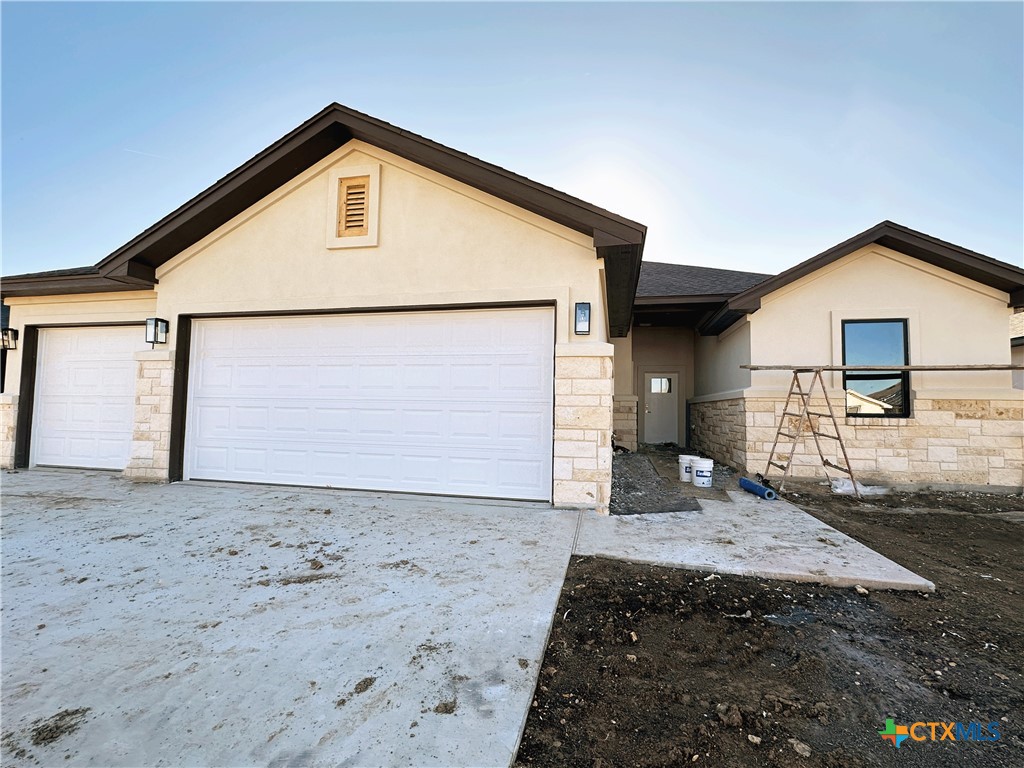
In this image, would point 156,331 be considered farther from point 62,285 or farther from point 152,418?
point 62,285

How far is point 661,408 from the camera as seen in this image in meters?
13.5

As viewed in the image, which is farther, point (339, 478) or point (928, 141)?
point (928, 141)

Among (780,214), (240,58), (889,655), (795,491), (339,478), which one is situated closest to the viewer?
(889,655)

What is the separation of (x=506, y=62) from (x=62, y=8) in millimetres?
7887

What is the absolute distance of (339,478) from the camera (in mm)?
6086

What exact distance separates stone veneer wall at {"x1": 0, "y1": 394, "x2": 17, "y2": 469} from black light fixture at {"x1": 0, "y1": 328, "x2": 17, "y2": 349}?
36.2 inches

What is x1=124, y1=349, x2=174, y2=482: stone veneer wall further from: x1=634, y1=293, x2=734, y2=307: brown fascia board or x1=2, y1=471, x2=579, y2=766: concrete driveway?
x1=634, y1=293, x2=734, y2=307: brown fascia board

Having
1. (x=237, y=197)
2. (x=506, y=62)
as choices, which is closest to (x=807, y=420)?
(x=506, y=62)

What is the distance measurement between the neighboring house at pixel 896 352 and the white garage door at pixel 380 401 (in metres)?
4.80

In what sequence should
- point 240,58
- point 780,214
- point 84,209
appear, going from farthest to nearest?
point 780,214, point 84,209, point 240,58

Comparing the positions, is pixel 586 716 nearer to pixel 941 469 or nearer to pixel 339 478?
pixel 339 478

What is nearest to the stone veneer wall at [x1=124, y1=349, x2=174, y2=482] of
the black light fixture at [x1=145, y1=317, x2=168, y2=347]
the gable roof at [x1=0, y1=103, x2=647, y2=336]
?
the black light fixture at [x1=145, y1=317, x2=168, y2=347]


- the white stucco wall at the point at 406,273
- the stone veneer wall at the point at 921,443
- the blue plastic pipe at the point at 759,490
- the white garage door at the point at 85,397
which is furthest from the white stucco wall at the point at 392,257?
the stone veneer wall at the point at 921,443

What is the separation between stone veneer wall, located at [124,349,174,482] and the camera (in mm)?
6531
